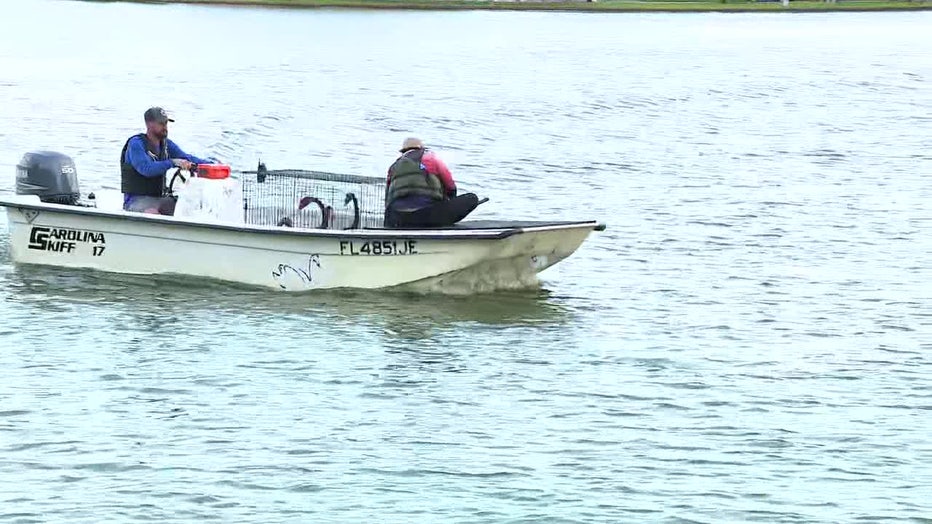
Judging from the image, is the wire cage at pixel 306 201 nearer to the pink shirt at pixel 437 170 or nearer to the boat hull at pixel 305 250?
the boat hull at pixel 305 250

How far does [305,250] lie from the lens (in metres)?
20.0

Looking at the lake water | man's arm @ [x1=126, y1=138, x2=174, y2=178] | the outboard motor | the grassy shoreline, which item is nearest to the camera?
the lake water

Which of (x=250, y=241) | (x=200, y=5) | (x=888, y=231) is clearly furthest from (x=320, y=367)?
(x=200, y=5)

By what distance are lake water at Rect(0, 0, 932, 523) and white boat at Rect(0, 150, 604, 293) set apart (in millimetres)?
281

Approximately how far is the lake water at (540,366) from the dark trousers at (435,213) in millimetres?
954

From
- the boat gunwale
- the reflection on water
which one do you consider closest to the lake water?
the reflection on water

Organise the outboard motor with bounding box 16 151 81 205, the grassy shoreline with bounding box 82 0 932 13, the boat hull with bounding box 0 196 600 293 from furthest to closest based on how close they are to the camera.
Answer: the grassy shoreline with bounding box 82 0 932 13, the outboard motor with bounding box 16 151 81 205, the boat hull with bounding box 0 196 600 293

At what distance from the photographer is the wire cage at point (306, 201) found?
2034 centimetres

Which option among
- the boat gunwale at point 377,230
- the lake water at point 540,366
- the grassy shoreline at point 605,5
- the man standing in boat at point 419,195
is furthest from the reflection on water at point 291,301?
the grassy shoreline at point 605,5

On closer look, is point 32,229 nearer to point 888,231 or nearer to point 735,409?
point 735,409

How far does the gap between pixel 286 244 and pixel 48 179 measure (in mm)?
3579

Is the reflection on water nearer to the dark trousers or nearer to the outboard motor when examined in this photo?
the dark trousers

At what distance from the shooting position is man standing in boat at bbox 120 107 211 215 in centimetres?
2075

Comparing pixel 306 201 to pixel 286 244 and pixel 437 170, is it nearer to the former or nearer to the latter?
pixel 286 244
